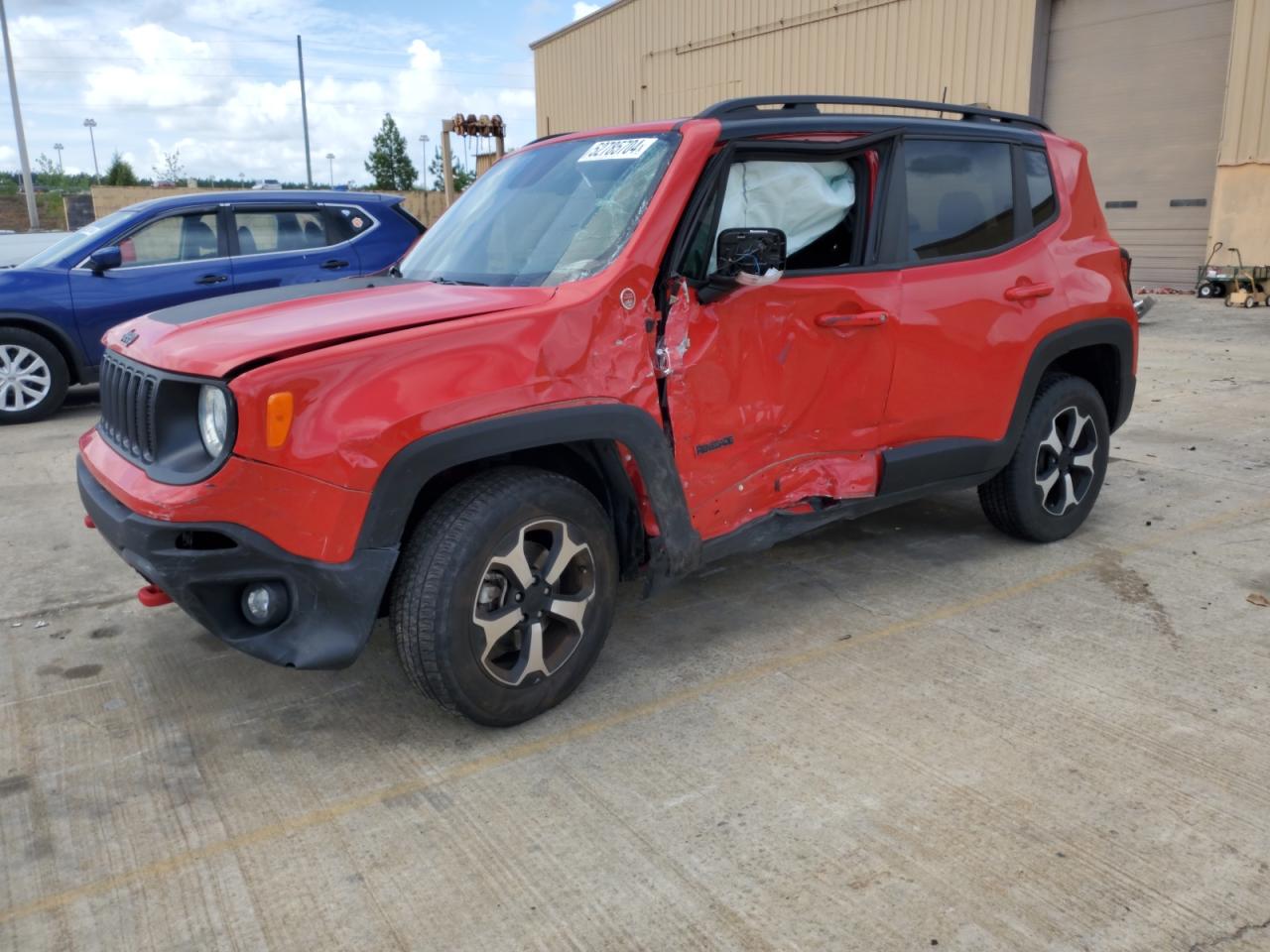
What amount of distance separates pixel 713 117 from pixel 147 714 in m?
2.78

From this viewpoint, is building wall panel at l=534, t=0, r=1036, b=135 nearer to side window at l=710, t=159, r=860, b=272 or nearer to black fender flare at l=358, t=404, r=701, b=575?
side window at l=710, t=159, r=860, b=272

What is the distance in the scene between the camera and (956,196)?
14.1ft

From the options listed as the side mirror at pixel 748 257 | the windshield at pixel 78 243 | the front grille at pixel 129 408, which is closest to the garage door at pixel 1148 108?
the windshield at pixel 78 243

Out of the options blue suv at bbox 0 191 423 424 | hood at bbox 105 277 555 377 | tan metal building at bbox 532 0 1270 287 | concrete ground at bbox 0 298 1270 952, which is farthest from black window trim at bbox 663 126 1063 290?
tan metal building at bbox 532 0 1270 287

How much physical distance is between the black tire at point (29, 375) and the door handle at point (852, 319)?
7.06 meters

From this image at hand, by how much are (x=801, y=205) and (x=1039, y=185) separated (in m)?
1.44

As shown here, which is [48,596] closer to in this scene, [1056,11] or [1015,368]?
[1015,368]

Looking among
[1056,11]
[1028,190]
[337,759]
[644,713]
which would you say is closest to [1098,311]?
[1028,190]

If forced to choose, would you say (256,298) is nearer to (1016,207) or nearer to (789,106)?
(789,106)

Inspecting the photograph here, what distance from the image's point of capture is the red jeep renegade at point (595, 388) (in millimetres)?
2812

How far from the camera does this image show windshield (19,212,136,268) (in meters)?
8.41

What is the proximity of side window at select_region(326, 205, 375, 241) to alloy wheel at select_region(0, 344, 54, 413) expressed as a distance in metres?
2.61

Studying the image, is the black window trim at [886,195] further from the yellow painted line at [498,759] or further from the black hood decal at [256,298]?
the yellow painted line at [498,759]

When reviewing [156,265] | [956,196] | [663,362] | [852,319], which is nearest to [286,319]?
[663,362]
